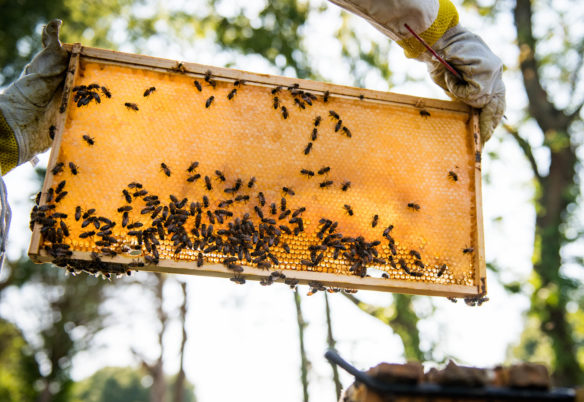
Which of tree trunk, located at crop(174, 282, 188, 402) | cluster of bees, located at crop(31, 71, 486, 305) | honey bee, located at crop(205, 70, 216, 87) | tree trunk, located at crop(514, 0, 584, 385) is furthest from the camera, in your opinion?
tree trunk, located at crop(174, 282, 188, 402)

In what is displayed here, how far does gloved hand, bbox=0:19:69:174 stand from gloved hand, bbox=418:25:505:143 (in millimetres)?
3603

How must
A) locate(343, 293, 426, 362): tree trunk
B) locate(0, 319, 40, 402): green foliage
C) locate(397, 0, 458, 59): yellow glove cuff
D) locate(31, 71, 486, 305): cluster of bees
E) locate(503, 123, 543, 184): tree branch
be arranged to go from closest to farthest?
locate(31, 71, 486, 305): cluster of bees, locate(397, 0, 458, 59): yellow glove cuff, locate(343, 293, 426, 362): tree trunk, locate(503, 123, 543, 184): tree branch, locate(0, 319, 40, 402): green foliage

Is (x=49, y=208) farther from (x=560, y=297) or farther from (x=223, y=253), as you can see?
(x=560, y=297)

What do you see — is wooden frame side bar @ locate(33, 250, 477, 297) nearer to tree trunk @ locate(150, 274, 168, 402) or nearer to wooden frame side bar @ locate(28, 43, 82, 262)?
wooden frame side bar @ locate(28, 43, 82, 262)

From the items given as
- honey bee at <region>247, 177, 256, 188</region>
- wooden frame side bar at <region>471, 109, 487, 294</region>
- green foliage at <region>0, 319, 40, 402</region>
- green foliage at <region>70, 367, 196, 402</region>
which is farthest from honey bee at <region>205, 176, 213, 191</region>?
green foliage at <region>70, 367, 196, 402</region>

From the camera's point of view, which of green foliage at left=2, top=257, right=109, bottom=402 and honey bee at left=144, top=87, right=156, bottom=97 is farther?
green foliage at left=2, top=257, right=109, bottom=402

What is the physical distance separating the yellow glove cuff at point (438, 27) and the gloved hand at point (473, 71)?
11cm

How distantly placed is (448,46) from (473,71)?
0.35m

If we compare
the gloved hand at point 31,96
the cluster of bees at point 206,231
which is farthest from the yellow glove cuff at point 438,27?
the gloved hand at point 31,96

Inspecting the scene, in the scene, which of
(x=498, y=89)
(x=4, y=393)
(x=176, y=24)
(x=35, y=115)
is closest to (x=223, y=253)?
(x=35, y=115)

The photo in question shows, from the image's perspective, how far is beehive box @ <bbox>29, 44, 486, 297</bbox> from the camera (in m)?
4.14

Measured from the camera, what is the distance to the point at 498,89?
15.7 feet

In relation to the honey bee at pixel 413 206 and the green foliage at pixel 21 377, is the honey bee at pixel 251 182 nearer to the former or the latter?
the honey bee at pixel 413 206

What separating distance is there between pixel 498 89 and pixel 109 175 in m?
3.93
